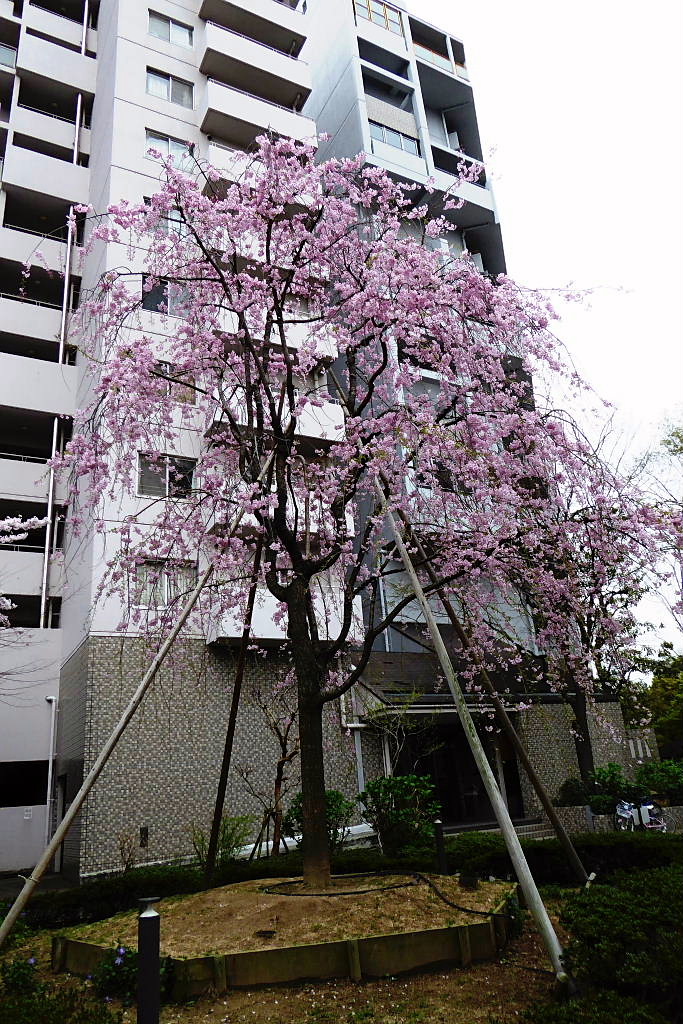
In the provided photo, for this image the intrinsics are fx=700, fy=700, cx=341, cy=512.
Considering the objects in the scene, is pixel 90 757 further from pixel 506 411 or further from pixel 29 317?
pixel 29 317

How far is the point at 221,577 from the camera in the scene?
441 inches

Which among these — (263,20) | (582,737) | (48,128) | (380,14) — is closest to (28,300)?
(48,128)

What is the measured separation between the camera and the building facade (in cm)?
1298

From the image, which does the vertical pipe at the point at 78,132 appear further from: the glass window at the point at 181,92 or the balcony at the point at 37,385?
the balcony at the point at 37,385

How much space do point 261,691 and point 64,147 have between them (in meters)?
16.6

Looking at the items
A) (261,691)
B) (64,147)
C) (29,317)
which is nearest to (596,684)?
(261,691)

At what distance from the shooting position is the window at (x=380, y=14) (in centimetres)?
2308

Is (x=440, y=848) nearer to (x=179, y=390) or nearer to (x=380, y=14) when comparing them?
(x=179, y=390)

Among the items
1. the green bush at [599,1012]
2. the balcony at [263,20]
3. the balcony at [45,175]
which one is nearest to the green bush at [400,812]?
the green bush at [599,1012]

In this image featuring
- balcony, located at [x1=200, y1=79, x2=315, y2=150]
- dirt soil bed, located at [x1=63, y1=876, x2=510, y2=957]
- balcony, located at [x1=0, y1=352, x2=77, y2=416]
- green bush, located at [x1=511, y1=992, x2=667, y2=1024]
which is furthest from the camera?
balcony, located at [x1=200, y1=79, x2=315, y2=150]

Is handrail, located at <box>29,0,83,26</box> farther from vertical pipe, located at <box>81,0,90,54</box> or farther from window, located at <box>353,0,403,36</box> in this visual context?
window, located at <box>353,0,403,36</box>

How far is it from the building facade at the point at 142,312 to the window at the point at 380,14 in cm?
11

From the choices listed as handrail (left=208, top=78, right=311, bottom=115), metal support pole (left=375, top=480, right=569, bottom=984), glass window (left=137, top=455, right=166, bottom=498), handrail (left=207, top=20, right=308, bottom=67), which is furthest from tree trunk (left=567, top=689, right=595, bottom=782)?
handrail (left=207, top=20, right=308, bottom=67)

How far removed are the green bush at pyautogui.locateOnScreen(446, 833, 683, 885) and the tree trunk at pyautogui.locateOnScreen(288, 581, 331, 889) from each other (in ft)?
6.46
